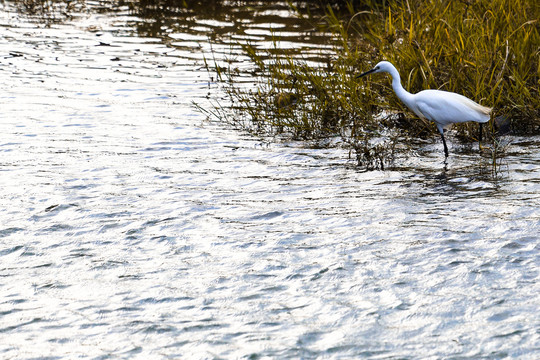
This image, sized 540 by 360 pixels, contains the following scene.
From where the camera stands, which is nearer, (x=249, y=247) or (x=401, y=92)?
(x=249, y=247)

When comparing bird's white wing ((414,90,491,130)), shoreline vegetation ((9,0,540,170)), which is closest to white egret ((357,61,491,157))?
bird's white wing ((414,90,491,130))

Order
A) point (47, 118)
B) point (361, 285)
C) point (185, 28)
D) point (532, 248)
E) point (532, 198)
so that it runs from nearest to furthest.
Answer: point (361, 285) → point (532, 248) → point (532, 198) → point (47, 118) → point (185, 28)

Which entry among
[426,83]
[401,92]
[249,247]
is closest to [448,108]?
[401,92]

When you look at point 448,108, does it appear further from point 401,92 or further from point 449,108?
point 401,92

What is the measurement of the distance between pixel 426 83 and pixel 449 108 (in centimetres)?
103

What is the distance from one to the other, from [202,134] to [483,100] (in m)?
3.27

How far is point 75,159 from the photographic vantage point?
7.90 m

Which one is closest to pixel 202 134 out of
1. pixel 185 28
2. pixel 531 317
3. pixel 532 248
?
pixel 532 248

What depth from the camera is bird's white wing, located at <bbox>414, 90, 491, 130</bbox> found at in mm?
7395

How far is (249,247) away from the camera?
18.3ft

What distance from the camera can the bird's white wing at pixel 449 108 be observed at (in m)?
7.39

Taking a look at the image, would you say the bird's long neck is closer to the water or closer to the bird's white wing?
the bird's white wing

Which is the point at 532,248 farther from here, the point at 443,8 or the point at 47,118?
the point at 47,118

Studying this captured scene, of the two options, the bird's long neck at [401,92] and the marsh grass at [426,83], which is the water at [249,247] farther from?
the bird's long neck at [401,92]
